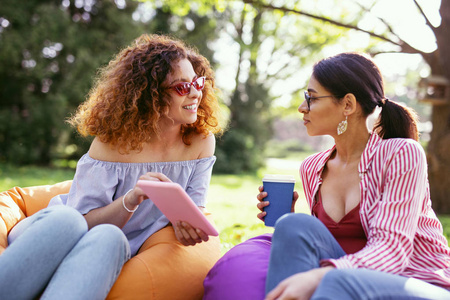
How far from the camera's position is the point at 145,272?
2201 millimetres

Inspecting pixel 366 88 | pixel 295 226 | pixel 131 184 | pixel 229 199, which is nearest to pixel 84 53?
pixel 229 199

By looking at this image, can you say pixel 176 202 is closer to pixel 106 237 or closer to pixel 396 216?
pixel 106 237

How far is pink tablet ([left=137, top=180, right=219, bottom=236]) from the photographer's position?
1922mm

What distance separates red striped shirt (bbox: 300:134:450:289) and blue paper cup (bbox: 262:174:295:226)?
0.39m

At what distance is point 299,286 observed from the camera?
62.3 inches

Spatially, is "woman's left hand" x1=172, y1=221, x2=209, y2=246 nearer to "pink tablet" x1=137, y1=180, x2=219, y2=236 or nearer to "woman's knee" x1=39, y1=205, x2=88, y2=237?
"pink tablet" x1=137, y1=180, x2=219, y2=236

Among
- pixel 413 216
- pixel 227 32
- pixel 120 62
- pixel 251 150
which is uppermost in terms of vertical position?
pixel 227 32

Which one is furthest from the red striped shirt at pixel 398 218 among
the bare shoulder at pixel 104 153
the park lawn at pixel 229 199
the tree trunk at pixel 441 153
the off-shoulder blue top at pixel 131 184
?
the tree trunk at pixel 441 153

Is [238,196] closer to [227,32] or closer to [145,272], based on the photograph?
[145,272]

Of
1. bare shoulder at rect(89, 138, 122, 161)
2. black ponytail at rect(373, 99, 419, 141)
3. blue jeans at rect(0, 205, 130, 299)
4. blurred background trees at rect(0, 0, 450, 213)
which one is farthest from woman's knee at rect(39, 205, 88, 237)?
blurred background trees at rect(0, 0, 450, 213)

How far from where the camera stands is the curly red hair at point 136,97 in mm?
2672

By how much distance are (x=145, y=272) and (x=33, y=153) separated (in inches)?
444

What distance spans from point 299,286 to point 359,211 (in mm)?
656

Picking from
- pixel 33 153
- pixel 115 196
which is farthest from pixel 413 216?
pixel 33 153
